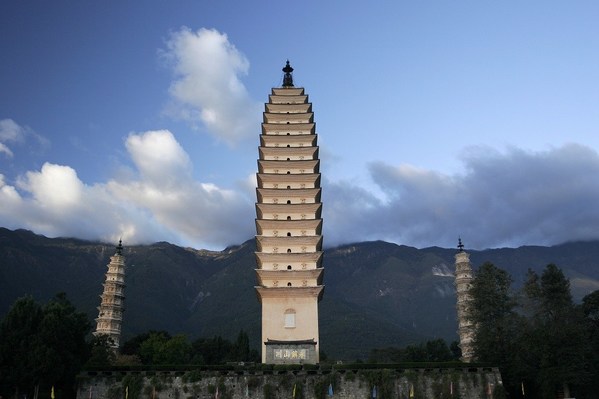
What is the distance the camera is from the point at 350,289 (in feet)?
410

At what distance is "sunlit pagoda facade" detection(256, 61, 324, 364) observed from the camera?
109ft

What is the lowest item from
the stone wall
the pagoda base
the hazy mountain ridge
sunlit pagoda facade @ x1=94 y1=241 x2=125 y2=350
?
the stone wall

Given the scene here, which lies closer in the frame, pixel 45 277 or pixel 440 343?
pixel 440 343

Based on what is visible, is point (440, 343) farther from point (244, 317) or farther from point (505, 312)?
point (244, 317)

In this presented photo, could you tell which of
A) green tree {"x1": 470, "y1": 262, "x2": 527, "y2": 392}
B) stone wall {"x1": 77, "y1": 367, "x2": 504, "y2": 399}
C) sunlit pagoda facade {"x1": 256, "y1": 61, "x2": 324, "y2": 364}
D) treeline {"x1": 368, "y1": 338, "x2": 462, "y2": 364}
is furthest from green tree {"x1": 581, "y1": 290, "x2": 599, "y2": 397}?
treeline {"x1": 368, "y1": 338, "x2": 462, "y2": 364}

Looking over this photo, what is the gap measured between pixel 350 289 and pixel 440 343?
69688mm

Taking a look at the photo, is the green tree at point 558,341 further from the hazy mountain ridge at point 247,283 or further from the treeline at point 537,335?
the hazy mountain ridge at point 247,283

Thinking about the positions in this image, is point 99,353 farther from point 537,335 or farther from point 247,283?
point 247,283

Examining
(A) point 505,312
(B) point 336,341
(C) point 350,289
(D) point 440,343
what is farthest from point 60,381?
(C) point 350,289

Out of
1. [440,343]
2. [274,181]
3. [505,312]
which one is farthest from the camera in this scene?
[440,343]

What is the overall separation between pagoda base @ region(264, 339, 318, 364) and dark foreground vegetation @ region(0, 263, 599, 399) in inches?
108

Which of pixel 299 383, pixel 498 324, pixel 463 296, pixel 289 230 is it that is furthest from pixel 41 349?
pixel 463 296

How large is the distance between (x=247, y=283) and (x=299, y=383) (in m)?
77.0

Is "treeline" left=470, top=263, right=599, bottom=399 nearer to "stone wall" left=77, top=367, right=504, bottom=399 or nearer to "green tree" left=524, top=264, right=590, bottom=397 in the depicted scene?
"green tree" left=524, top=264, right=590, bottom=397
